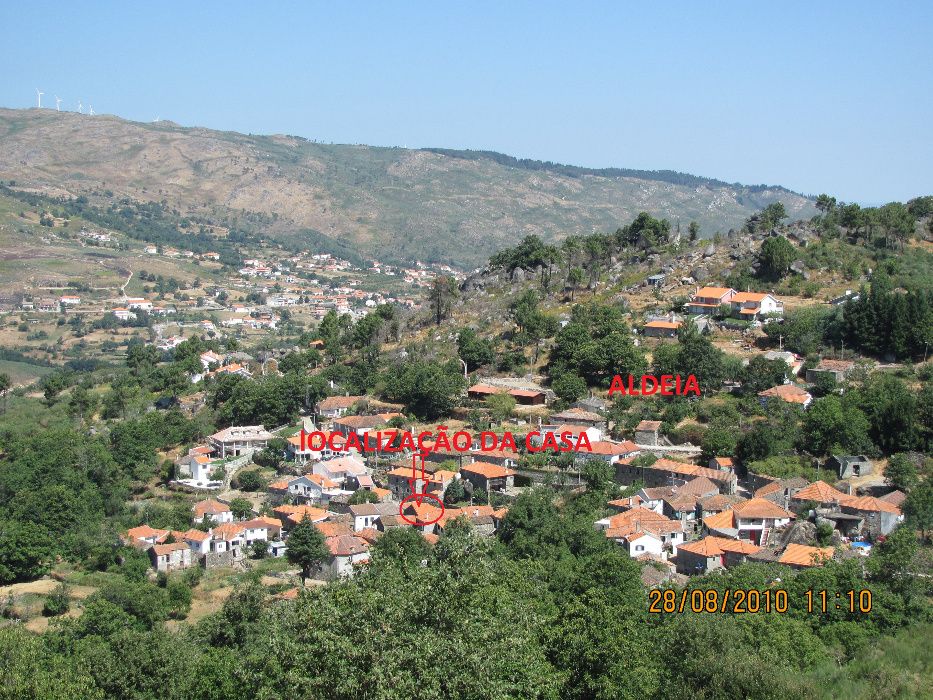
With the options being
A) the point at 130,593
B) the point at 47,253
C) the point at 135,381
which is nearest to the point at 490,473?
the point at 130,593

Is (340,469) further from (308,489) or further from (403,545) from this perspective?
(403,545)

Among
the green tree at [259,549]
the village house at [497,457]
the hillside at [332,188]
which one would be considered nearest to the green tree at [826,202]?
the village house at [497,457]

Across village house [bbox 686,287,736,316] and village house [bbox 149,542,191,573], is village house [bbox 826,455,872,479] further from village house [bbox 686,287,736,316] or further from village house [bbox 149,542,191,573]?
village house [bbox 149,542,191,573]

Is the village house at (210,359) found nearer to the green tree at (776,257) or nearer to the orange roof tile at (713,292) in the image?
the orange roof tile at (713,292)

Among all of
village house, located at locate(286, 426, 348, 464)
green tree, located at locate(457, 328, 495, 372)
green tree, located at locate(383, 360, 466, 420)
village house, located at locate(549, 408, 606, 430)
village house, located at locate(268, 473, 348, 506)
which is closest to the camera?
village house, located at locate(268, 473, 348, 506)

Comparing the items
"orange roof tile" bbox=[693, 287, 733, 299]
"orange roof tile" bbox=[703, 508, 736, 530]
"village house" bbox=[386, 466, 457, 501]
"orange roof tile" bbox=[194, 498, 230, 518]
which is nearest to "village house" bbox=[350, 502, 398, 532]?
"village house" bbox=[386, 466, 457, 501]

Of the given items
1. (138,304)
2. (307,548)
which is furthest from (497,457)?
(138,304)

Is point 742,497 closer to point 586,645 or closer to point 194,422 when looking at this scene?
point 586,645
